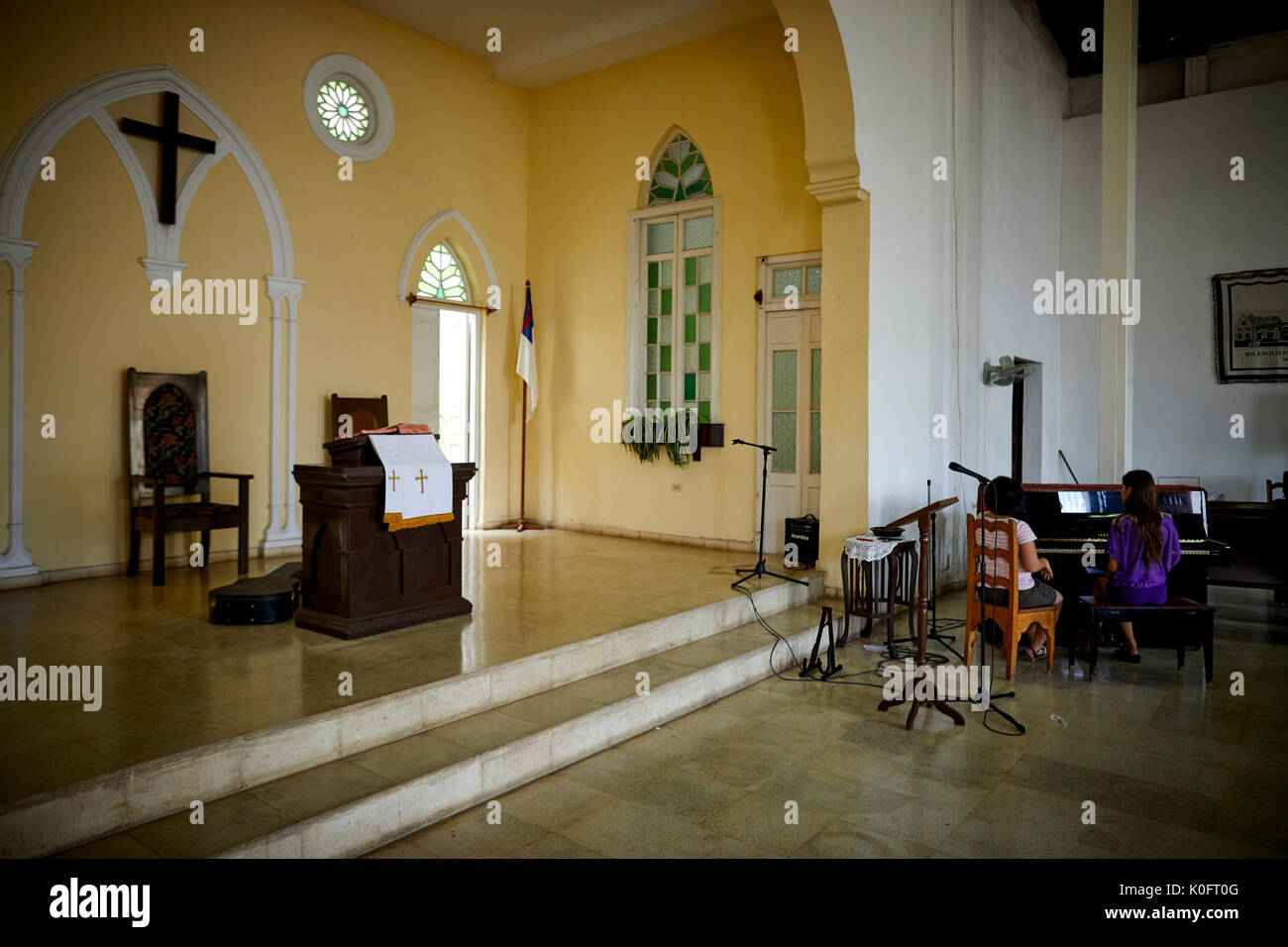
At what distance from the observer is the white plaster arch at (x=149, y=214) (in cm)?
582

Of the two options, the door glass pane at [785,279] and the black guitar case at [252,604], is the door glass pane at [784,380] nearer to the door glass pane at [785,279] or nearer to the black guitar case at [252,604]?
the door glass pane at [785,279]

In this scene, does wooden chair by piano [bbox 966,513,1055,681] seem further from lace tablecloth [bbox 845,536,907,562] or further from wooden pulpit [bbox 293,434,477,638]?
wooden pulpit [bbox 293,434,477,638]

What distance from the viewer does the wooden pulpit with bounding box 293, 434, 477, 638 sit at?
4699 mm

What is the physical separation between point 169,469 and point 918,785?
5.57 m

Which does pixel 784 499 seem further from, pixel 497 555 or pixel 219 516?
pixel 219 516

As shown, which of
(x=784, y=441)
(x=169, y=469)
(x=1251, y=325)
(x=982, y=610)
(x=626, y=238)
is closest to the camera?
(x=982, y=610)

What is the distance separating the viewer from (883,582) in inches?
227

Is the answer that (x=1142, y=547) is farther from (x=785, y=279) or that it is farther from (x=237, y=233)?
(x=237, y=233)

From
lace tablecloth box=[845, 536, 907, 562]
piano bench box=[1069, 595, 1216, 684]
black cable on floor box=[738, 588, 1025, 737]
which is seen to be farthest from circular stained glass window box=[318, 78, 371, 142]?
piano bench box=[1069, 595, 1216, 684]

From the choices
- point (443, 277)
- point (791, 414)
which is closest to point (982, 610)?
point (791, 414)

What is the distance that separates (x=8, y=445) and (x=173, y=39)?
3.25m

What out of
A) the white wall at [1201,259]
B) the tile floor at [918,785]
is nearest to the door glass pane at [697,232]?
the tile floor at [918,785]

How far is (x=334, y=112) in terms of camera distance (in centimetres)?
774

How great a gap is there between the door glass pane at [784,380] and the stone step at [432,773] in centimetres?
337
